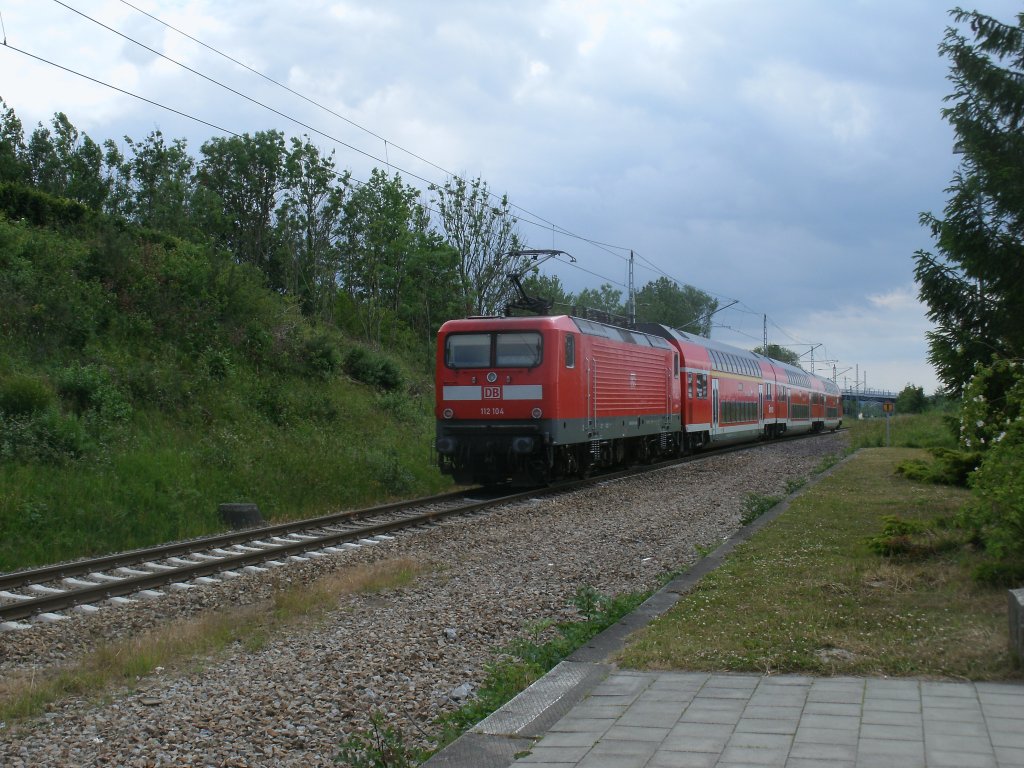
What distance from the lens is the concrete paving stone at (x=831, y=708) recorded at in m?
4.84

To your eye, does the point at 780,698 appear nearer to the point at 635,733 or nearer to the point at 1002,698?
the point at 635,733

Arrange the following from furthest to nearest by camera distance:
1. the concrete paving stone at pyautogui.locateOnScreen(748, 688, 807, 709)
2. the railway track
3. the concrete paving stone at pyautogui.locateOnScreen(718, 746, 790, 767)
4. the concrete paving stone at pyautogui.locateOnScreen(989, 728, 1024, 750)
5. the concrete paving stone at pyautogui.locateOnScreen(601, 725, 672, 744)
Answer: the railway track, the concrete paving stone at pyautogui.locateOnScreen(748, 688, 807, 709), the concrete paving stone at pyautogui.locateOnScreen(601, 725, 672, 744), the concrete paving stone at pyautogui.locateOnScreen(989, 728, 1024, 750), the concrete paving stone at pyautogui.locateOnScreen(718, 746, 790, 767)

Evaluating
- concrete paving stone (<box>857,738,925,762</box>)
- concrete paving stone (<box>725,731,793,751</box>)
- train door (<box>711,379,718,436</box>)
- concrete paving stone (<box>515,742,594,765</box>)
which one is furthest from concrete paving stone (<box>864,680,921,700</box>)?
train door (<box>711,379,718,436</box>)

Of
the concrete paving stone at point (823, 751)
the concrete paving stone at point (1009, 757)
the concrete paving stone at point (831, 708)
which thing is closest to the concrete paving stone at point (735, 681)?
the concrete paving stone at point (831, 708)

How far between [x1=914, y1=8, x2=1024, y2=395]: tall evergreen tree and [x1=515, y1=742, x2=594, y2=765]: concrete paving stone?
973 cm

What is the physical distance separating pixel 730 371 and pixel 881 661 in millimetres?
28299

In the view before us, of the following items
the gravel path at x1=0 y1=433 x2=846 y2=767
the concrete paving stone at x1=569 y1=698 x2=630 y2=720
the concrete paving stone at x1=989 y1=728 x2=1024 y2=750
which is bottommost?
the gravel path at x1=0 y1=433 x2=846 y2=767

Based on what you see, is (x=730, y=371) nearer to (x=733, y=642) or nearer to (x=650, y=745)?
(x=733, y=642)

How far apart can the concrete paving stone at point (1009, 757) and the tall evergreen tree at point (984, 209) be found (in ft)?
29.4

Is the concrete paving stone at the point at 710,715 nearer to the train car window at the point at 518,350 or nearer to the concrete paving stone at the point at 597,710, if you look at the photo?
the concrete paving stone at the point at 597,710

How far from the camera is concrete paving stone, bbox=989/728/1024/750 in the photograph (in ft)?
14.1

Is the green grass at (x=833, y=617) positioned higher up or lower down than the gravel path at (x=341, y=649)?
higher up

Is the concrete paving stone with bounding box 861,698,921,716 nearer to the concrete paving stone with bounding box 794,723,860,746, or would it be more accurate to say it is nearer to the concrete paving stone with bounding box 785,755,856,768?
the concrete paving stone with bounding box 794,723,860,746

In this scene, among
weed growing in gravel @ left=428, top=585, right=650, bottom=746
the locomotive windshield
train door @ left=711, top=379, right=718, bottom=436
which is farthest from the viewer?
train door @ left=711, top=379, right=718, bottom=436
